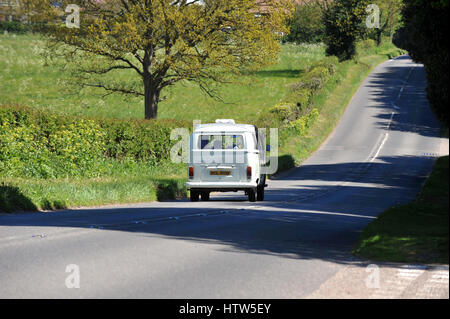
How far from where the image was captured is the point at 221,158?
19688 millimetres

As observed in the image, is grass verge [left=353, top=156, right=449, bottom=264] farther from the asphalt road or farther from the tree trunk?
the tree trunk

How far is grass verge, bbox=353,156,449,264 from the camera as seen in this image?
31.2 feet

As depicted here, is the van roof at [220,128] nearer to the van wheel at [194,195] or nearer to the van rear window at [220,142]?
the van rear window at [220,142]

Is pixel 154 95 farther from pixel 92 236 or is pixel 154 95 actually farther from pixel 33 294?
pixel 33 294

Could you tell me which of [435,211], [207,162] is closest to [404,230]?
[435,211]

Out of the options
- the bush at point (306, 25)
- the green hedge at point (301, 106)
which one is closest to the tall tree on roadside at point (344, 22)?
the green hedge at point (301, 106)

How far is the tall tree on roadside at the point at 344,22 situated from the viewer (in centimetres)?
7012

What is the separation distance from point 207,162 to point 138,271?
11.2 m

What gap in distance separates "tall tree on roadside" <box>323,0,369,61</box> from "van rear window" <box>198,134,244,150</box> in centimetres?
5248

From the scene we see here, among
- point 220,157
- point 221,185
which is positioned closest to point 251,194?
point 221,185

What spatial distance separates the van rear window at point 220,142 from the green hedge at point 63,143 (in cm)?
457

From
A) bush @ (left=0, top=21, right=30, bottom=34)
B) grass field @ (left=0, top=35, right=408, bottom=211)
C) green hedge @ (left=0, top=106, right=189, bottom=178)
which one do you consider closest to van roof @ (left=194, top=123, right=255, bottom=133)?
grass field @ (left=0, top=35, right=408, bottom=211)

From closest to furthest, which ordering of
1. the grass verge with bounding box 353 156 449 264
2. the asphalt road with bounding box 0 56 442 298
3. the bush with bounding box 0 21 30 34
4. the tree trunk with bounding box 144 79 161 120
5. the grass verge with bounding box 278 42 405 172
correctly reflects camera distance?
the asphalt road with bounding box 0 56 442 298
the grass verge with bounding box 353 156 449 264
the tree trunk with bounding box 144 79 161 120
the grass verge with bounding box 278 42 405 172
the bush with bounding box 0 21 30 34

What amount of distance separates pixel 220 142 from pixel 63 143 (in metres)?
5.47
